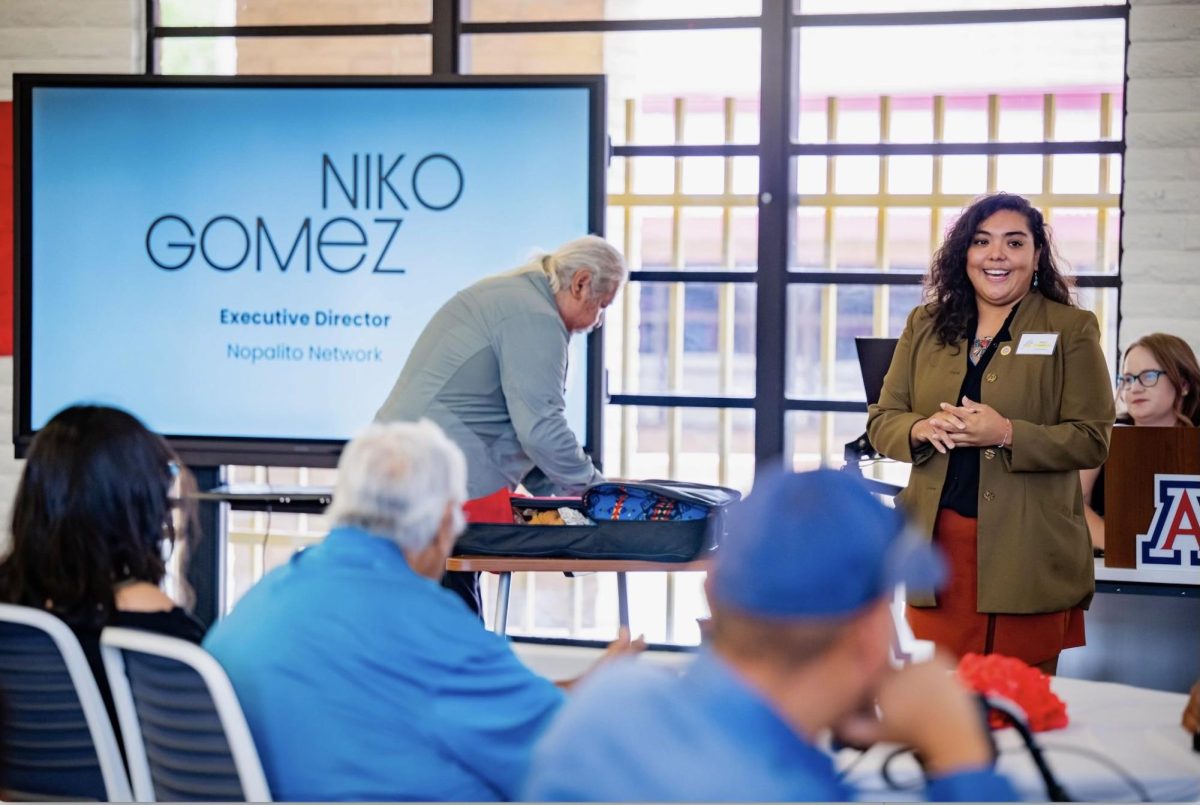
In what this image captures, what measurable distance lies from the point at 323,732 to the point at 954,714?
79cm

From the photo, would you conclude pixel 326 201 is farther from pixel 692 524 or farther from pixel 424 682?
pixel 424 682

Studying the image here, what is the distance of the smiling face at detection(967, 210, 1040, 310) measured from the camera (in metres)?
2.79

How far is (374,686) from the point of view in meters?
1.61

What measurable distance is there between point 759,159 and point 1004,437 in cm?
198

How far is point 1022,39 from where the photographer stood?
4.31 metres

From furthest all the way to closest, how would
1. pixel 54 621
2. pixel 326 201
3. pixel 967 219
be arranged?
pixel 326 201 < pixel 967 219 < pixel 54 621

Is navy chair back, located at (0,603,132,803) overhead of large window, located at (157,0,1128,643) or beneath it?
beneath

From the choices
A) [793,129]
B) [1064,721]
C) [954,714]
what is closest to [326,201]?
[793,129]

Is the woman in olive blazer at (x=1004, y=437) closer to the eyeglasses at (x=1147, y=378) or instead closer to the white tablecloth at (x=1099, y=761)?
the white tablecloth at (x=1099, y=761)

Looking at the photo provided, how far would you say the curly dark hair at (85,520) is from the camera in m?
1.83

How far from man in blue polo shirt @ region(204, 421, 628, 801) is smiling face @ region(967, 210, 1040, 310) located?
1.52 metres

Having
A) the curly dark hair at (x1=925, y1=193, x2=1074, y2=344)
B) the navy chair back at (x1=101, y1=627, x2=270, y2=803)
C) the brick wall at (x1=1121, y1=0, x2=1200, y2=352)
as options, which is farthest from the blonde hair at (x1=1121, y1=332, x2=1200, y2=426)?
the navy chair back at (x1=101, y1=627, x2=270, y2=803)

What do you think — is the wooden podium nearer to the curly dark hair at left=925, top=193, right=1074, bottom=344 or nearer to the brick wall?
the curly dark hair at left=925, top=193, right=1074, bottom=344

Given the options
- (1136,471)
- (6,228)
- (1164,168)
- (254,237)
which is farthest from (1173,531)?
(6,228)
